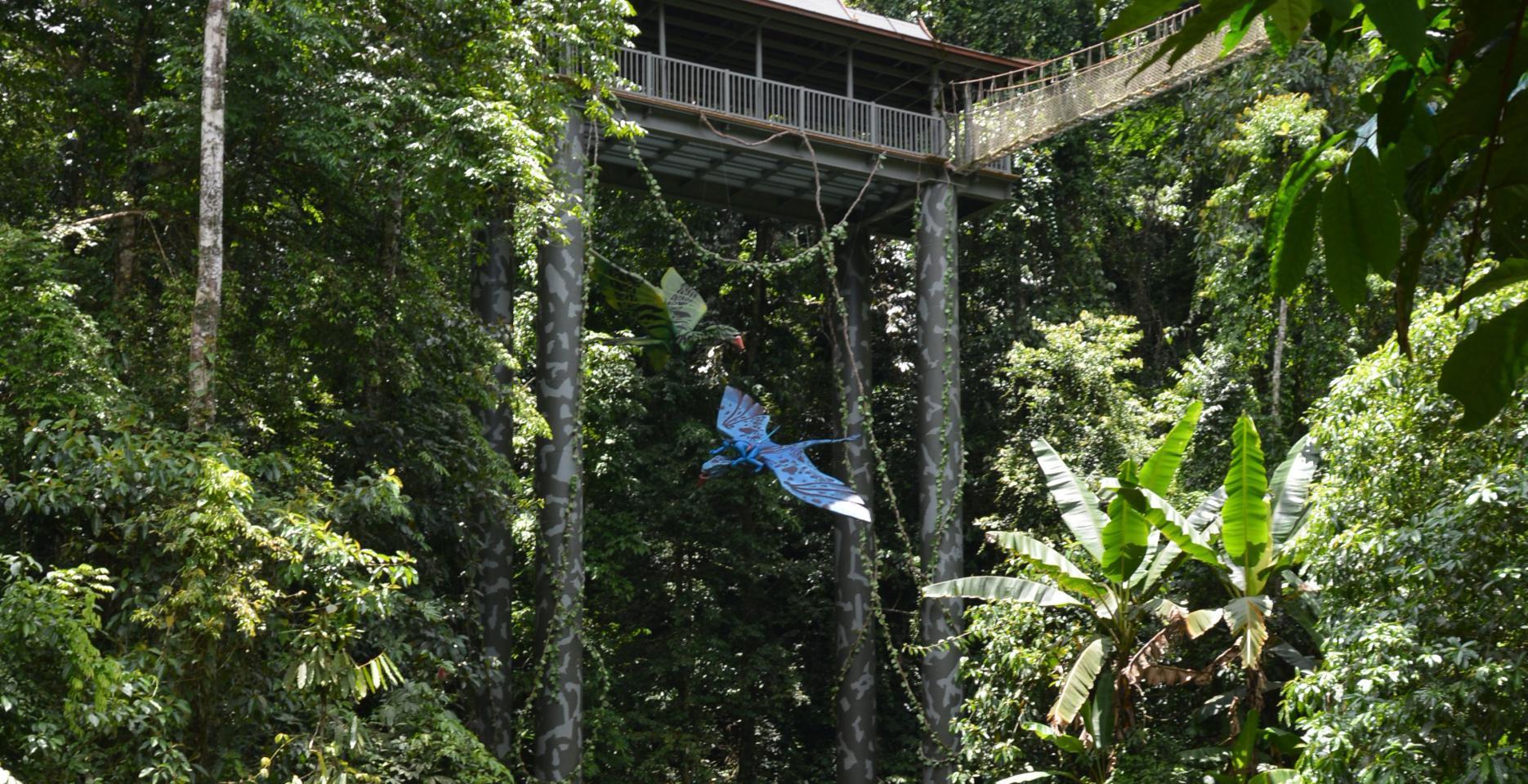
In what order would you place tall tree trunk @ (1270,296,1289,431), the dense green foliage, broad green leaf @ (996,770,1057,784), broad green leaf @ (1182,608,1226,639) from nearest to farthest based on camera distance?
the dense green foliage → broad green leaf @ (1182,608,1226,639) → broad green leaf @ (996,770,1057,784) → tall tree trunk @ (1270,296,1289,431)

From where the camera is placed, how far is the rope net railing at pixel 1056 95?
1188cm

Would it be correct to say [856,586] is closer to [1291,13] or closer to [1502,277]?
[1502,277]

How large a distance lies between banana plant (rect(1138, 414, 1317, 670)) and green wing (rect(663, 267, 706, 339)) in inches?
211

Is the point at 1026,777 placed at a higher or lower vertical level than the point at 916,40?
lower

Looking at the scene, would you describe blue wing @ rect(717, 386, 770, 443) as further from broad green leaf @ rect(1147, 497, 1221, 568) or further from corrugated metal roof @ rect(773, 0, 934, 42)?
broad green leaf @ rect(1147, 497, 1221, 568)

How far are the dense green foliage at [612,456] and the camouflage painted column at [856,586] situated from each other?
0.80 meters

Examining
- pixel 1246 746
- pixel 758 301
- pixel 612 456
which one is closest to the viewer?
pixel 1246 746

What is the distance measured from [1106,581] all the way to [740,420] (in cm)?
401

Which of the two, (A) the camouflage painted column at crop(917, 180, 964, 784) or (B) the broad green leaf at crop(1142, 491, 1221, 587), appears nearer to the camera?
(B) the broad green leaf at crop(1142, 491, 1221, 587)

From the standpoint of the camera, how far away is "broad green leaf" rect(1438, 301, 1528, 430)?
107cm

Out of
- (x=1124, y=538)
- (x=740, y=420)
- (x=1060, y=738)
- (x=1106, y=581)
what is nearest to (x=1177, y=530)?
(x=1124, y=538)

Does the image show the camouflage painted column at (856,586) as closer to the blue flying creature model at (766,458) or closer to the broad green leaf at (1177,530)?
the blue flying creature model at (766,458)

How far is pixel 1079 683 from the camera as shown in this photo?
9617 millimetres

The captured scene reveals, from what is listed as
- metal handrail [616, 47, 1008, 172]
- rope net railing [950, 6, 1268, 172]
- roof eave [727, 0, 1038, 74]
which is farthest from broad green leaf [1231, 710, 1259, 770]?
roof eave [727, 0, 1038, 74]
